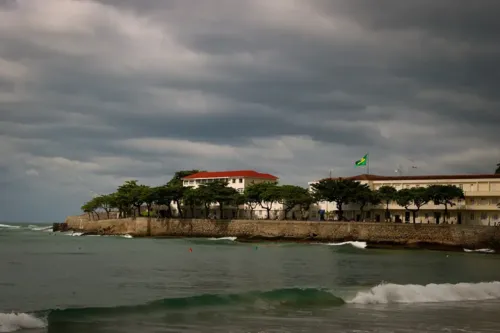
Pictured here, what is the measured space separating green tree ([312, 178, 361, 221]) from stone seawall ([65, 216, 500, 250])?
7.00 meters

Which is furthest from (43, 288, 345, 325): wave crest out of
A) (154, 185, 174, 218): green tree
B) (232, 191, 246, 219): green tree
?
(154, 185, 174, 218): green tree

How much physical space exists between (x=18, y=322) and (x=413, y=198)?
68.7 meters

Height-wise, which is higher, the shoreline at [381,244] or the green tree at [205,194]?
the green tree at [205,194]

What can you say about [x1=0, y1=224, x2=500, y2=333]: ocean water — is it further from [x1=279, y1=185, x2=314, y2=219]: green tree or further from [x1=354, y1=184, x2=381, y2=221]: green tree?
[x1=279, y1=185, x2=314, y2=219]: green tree

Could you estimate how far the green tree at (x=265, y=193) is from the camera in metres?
97.1

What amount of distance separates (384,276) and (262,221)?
174 ft

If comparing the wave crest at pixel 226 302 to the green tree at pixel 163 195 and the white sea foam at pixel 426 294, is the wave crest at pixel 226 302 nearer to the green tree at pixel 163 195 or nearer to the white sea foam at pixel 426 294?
the white sea foam at pixel 426 294

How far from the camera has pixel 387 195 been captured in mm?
86375

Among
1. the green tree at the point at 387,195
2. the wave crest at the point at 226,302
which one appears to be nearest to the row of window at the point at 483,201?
the green tree at the point at 387,195

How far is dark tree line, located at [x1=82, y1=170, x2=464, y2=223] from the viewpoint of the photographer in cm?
8306

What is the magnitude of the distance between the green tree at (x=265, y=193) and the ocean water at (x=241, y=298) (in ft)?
173

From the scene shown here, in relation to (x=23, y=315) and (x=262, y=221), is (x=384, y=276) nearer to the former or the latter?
(x=23, y=315)

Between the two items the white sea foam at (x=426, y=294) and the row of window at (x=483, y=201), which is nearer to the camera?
the white sea foam at (x=426, y=294)

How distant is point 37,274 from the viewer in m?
36.8
